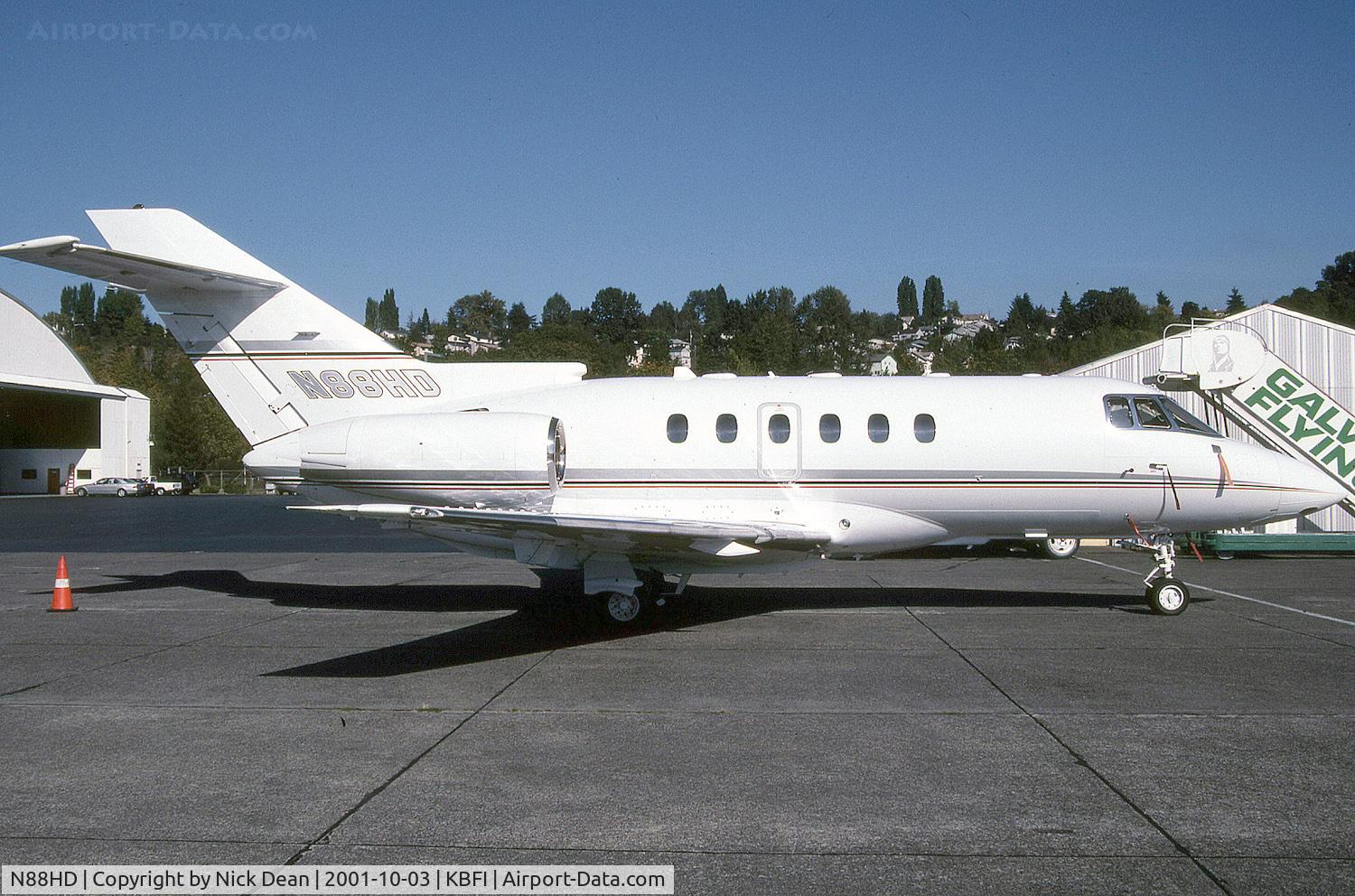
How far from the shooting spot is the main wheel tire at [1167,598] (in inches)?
506

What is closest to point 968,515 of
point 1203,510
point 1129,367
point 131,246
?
point 1203,510

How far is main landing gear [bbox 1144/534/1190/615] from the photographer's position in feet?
42.2

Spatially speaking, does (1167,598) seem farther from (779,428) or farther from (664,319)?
(664,319)

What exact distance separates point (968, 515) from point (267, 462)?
8736 mm

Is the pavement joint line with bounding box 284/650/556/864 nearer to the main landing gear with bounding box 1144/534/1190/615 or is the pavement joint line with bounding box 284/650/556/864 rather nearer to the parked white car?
the main landing gear with bounding box 1144/534/1190/615

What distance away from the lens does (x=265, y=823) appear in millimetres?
5562

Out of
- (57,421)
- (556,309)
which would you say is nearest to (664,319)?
(556,309)

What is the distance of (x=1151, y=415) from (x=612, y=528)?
7.02m

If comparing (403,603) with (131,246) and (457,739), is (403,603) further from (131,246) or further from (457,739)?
(457,739)

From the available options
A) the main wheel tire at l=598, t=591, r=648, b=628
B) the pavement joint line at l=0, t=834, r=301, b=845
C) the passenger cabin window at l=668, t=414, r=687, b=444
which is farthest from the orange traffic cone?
the pavement joint line at l=0, t=834, r=301, b=845

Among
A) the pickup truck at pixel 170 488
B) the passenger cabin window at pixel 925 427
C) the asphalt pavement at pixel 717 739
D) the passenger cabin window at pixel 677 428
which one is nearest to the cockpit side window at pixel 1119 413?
the passenger cabin window at pixel 925 427

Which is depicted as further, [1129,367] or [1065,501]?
[1129,367]

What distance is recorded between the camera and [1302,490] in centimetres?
1287

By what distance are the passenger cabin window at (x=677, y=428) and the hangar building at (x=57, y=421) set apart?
57.5 meters
